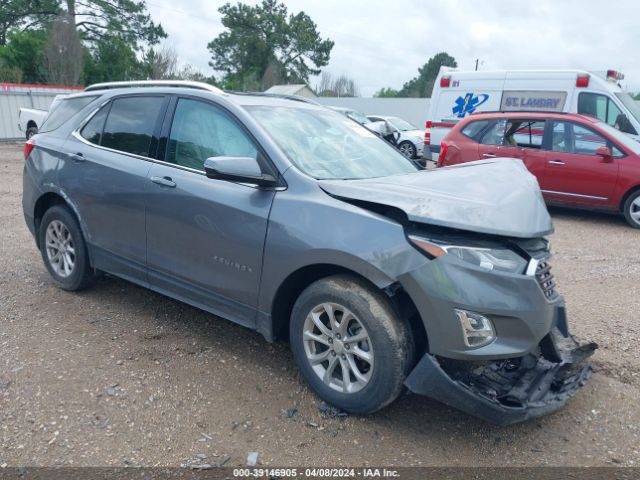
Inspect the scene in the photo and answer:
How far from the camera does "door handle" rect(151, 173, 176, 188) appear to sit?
3662 millimetres

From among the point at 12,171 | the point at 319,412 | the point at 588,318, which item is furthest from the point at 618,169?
the point at 12,171

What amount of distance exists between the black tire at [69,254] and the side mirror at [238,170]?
6.11 ft

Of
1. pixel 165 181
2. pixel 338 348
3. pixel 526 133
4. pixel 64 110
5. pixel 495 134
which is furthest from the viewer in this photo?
pixel 495 134

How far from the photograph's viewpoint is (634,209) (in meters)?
8.02

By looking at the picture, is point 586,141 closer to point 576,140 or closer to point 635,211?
point 576,140

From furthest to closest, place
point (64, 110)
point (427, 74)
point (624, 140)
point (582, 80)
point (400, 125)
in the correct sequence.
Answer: point (427, 74) → point (400, 125) → point (582, 80) → point (624, 140) → point (64, 110)

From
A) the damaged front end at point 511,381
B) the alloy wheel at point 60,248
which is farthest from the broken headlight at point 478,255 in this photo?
the alloy wheel at point 60,248

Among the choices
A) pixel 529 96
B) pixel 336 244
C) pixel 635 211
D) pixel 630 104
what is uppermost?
pixel 529 96

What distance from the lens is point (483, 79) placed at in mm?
12055

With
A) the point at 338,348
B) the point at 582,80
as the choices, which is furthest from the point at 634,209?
the point at 338,348

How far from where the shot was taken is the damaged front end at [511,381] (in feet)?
8.68

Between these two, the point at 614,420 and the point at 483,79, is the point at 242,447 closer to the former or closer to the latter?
the point at 614,420

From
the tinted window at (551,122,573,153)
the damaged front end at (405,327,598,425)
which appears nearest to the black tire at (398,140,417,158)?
the tinted window at (551,122,573,153)

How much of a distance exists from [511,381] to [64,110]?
4.31 meters
